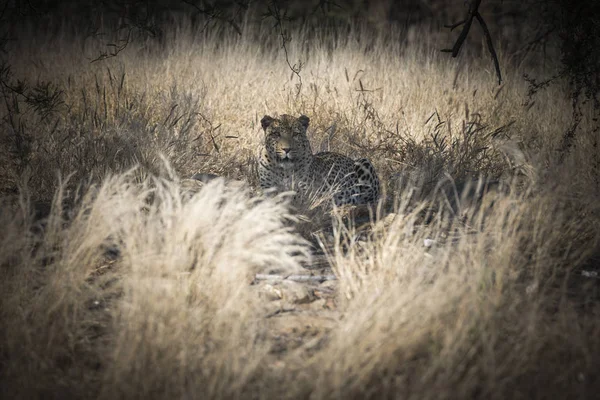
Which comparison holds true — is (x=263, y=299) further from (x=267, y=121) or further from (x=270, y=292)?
(x=267, y=121)

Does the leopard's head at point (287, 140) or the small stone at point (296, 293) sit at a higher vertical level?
the leopard's head at point (287, 140)

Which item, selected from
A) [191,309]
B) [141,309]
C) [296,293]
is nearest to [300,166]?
[296,293]

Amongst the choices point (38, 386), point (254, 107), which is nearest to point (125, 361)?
point (38, 386)

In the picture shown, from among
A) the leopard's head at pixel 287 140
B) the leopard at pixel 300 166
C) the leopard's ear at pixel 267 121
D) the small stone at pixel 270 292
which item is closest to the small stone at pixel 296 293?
the small stone at pixel 270 292

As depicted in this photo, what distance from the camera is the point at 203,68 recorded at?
9008 mm

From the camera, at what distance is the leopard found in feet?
19.7

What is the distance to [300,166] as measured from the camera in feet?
20.1

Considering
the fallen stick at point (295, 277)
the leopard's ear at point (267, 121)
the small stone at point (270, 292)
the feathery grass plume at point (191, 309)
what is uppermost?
the leopard's ear at point (267, 121)

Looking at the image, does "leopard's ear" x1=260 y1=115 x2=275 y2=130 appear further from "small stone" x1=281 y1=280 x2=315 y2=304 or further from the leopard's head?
"small stone" x1=281 y1=280 x2=315 y2=304

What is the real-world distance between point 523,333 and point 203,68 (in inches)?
276

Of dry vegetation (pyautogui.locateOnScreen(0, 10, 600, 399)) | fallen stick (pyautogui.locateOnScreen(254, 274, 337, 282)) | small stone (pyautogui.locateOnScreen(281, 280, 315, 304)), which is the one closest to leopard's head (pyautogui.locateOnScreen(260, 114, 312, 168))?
dry vegetation (pyautogui.locateOnScreen(0, 10, 600, 399))

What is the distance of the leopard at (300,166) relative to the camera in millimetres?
6008

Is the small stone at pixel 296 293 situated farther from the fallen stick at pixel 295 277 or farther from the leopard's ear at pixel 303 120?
the leopard's ear at pixel 303 120

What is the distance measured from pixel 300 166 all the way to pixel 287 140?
0.30m
